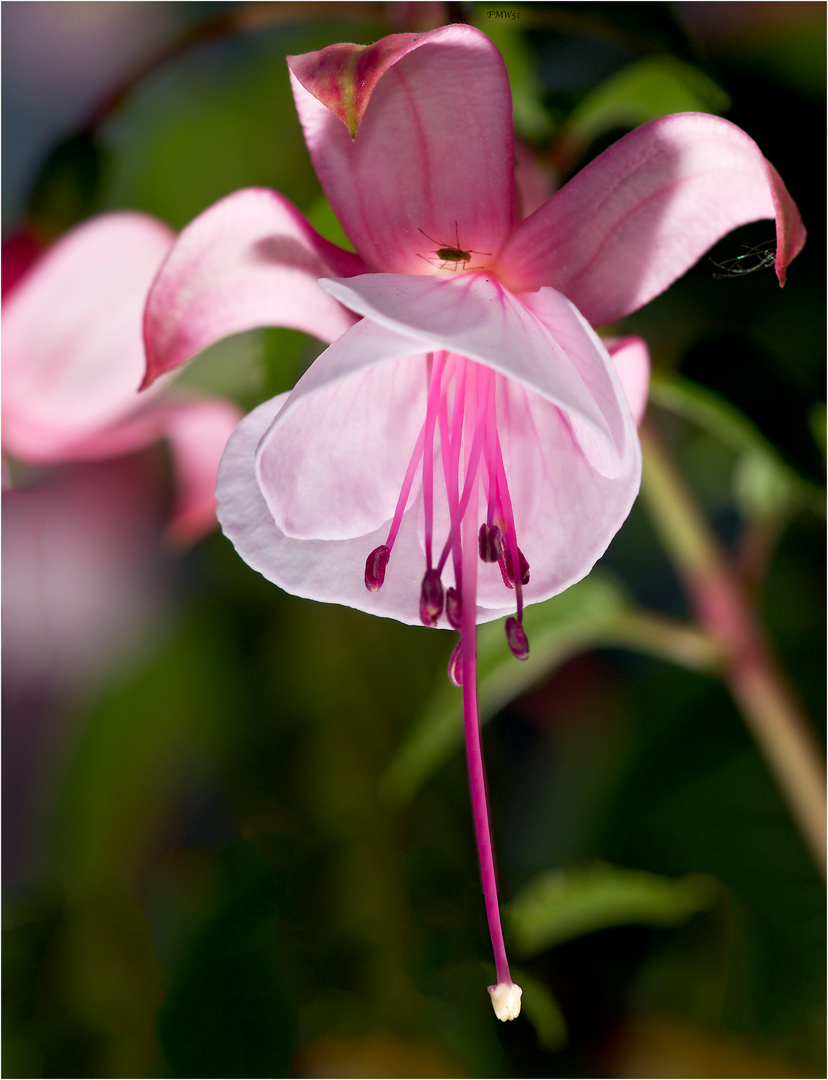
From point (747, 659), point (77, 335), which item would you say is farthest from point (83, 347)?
point (747, 659)

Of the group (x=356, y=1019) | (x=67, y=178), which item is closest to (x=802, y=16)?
(x=67, y=178)

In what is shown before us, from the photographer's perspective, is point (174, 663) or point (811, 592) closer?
point (811, 592)

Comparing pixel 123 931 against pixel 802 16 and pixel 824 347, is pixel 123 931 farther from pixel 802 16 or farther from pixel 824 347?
pixel 802 16

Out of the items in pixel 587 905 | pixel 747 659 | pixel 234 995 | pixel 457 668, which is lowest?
pixel 234 995

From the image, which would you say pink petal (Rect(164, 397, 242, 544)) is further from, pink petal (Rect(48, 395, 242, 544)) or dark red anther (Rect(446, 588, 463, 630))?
dark red anther (Rect(446, 588, 463, 630))

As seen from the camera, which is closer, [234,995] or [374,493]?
[374,493]

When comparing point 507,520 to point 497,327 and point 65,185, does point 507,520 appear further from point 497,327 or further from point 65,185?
point 65,185

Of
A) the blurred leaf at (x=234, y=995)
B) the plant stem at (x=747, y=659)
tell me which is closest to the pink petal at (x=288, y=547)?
the plant stem at (x=747, y=659)
